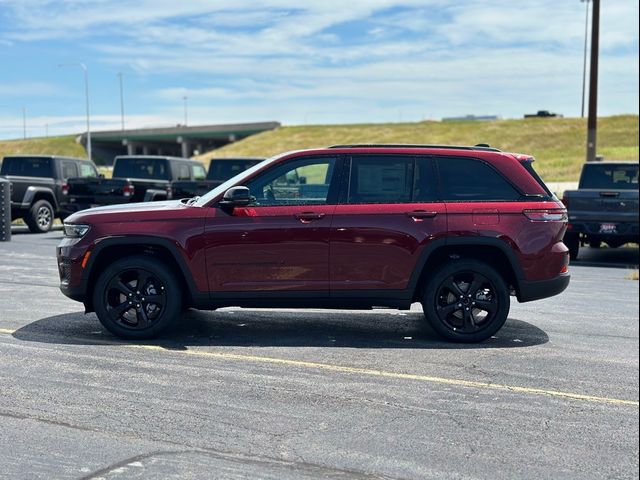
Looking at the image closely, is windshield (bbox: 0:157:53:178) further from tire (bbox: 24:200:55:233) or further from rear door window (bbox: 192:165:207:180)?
rear door window (bbox: 192:165:207:180)

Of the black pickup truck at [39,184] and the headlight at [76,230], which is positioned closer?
the headlight at [76,230]

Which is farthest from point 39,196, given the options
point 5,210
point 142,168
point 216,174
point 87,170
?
point 216,174

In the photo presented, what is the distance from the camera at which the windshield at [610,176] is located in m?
15.4

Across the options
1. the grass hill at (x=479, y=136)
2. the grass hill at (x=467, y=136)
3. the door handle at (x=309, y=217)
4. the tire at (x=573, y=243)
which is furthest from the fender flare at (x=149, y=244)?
the grass hill at (x=479, y=136)

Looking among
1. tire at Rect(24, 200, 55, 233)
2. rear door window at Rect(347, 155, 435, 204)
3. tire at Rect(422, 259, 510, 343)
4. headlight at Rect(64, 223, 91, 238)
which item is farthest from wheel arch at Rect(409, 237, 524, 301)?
tire at Rect(24, 200, 55, 233)

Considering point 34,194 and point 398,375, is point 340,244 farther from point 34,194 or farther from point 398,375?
point 34,194

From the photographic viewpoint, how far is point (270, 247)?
6.96m

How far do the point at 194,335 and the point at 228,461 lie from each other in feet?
10.6

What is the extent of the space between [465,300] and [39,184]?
1502 cm

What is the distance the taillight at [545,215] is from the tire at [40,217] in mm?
14927

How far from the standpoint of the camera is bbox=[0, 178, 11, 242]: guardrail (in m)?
16.1

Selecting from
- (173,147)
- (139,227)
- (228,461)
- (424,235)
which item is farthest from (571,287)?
(173,147)

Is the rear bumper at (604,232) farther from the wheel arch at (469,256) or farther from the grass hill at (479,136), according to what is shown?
the grass hill at (479,136)

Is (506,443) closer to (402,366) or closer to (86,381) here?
(402,366)
